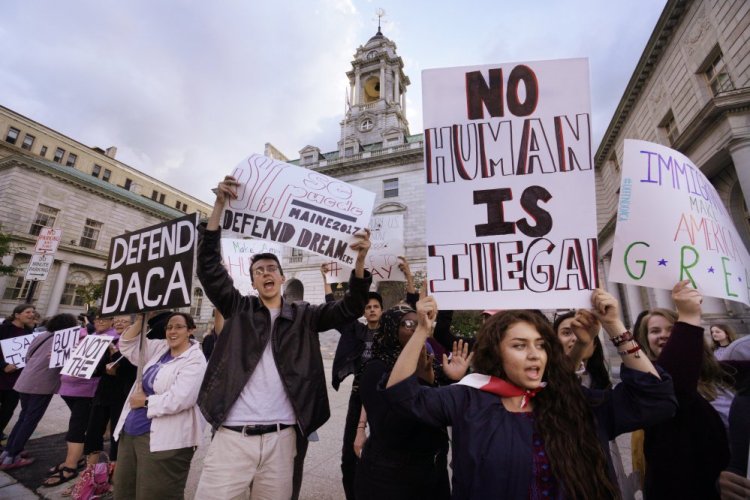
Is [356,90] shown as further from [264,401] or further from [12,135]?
[264,401]

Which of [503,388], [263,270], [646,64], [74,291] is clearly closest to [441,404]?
[503,388]

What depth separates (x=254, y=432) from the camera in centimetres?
213

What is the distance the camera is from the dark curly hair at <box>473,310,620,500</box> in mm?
1316

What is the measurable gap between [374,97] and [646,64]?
2864 cm

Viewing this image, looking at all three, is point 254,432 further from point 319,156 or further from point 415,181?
point 319,156

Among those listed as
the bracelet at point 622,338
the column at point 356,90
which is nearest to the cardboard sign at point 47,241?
the bracelet at point 622,338

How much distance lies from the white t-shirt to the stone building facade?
11990 millimetres

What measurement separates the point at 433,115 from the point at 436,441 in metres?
2.00

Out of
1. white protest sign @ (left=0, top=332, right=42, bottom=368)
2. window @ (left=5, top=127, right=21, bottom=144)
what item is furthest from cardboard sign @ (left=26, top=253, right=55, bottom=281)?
window @ (left=5, top=127, right=21, bottom=144)

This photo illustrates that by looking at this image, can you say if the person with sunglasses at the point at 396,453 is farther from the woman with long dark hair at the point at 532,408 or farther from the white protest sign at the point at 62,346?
the white protest sign at the point at 62,346

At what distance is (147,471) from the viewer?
249cm

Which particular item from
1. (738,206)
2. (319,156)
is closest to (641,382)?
(738,206)

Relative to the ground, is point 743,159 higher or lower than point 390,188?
lower

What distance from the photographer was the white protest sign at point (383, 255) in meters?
4.55
